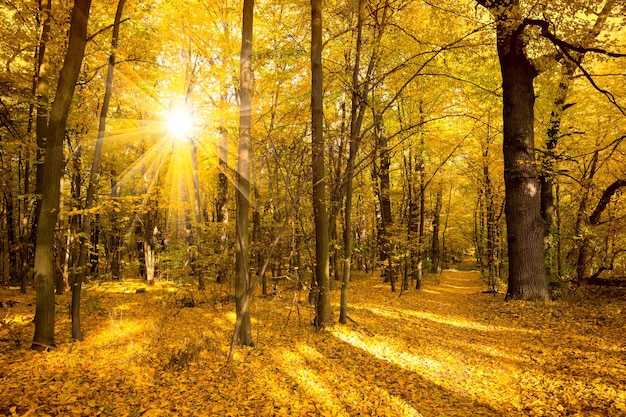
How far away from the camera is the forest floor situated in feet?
13.7

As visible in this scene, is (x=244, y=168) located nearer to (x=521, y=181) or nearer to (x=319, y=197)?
(x=319, y=197)

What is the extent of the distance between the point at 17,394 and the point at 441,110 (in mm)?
14443

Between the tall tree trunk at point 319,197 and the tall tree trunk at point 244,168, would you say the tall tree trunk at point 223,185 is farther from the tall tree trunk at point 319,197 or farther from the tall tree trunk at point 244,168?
the tall tree trunk at point 244,168

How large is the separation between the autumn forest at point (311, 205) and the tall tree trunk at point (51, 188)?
31mm

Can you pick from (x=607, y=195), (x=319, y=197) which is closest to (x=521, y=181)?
(x=607, y=195)

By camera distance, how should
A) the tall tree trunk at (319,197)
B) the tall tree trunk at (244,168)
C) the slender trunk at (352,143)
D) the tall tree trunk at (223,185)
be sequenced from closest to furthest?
the tall tree trunk at (244,168), the tall tree trunk at (319,197), the slender trunk at (352,143), the tall tree trunk at (223,185)

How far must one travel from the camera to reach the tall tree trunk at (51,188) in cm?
552

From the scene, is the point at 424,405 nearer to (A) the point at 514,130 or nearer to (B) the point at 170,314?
(B) the point at 170,314

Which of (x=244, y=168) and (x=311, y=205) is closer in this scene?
(x=244, y=168)

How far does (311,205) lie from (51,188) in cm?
668

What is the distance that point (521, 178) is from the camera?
917 centimetres

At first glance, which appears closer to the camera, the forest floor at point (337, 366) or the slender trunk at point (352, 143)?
the forest floor at point (337, 366)

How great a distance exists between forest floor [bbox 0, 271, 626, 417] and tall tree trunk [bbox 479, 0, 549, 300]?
0.78 metres

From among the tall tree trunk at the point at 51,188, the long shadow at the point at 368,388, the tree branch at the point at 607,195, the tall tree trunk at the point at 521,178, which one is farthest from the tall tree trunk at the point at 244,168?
the tree branch at the point at 607,195
